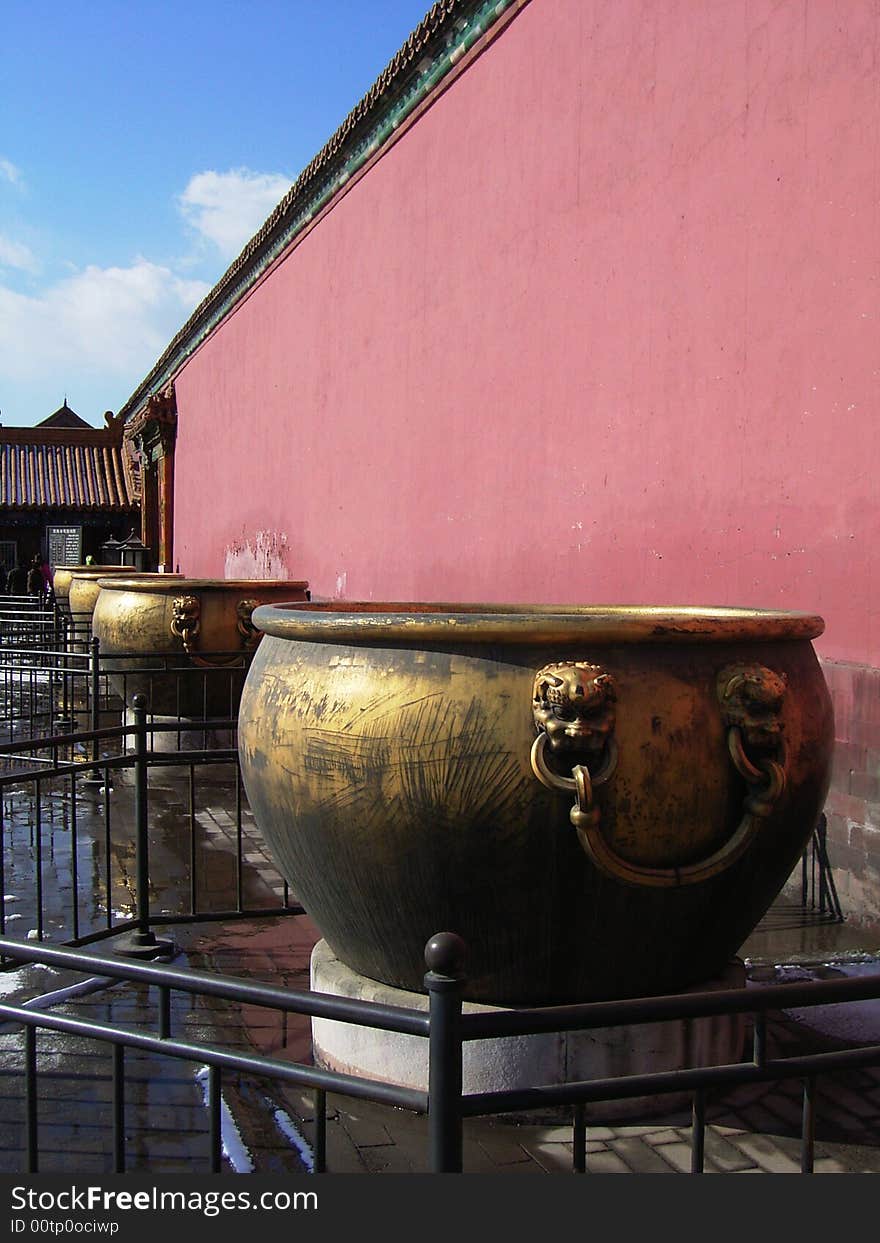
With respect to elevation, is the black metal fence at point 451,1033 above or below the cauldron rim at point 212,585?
below

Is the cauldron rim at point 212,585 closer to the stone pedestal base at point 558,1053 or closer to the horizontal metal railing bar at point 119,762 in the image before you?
the horizontal metal railing bar at point 119,762

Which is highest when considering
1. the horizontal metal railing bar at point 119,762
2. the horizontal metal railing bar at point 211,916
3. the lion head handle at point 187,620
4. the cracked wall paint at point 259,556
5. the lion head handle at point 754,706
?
the cracked wall paint at point 259,556

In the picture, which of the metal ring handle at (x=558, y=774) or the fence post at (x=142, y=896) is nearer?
the metal ring handle at (x=558, y=774)

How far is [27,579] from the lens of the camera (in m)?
25.7

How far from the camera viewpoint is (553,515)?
24.3 ft

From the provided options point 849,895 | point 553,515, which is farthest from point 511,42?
point 849,895

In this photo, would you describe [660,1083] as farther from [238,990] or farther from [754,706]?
[754,706]

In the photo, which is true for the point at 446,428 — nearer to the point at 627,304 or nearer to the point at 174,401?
the point at 627,304

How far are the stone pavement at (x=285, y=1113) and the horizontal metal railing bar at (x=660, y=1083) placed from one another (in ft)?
2.36

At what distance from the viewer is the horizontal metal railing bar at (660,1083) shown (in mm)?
1726

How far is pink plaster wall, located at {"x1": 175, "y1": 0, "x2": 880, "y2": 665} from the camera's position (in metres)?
4.92

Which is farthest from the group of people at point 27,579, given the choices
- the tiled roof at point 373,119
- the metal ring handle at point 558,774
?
the metal ring handle at point 558,774

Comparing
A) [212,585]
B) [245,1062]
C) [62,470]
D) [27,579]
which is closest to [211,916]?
[245,1062]

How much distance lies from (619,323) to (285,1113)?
198 inches
